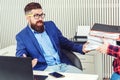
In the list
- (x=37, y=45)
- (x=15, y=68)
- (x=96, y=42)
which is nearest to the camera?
(x=15, y=68)

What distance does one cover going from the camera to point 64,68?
3.18 m

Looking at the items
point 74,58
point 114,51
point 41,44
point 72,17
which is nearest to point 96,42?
point 114,51

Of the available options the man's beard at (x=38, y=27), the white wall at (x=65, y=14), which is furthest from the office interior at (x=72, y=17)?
the man's beard at (x=38, y=27)

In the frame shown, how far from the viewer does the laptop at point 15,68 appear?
6.56 ft

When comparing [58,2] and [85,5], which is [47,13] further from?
[85,5]

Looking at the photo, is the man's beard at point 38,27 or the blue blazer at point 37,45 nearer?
the blue blazer at point 37,45

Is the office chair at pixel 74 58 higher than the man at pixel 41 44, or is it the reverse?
the man at pixel 41 44

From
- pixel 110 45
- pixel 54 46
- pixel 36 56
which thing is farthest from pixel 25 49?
pixel 110 45

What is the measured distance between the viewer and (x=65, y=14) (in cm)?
450

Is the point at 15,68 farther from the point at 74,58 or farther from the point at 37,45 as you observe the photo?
the point at 74,58

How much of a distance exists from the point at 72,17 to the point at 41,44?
140cm

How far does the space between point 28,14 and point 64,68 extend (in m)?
0.73

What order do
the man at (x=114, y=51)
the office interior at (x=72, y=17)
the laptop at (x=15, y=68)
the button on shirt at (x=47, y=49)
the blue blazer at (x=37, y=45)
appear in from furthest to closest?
the office interior at (x=72, y=17) → the button on shirt at (x=47, y=49) → the blue blazer at (x=37, y=45) → the man at (x=114, y=51) → the laptop at (x=15, y=68)

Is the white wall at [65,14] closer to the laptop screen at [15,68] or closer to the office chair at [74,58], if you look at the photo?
the office chair at [74,58]
